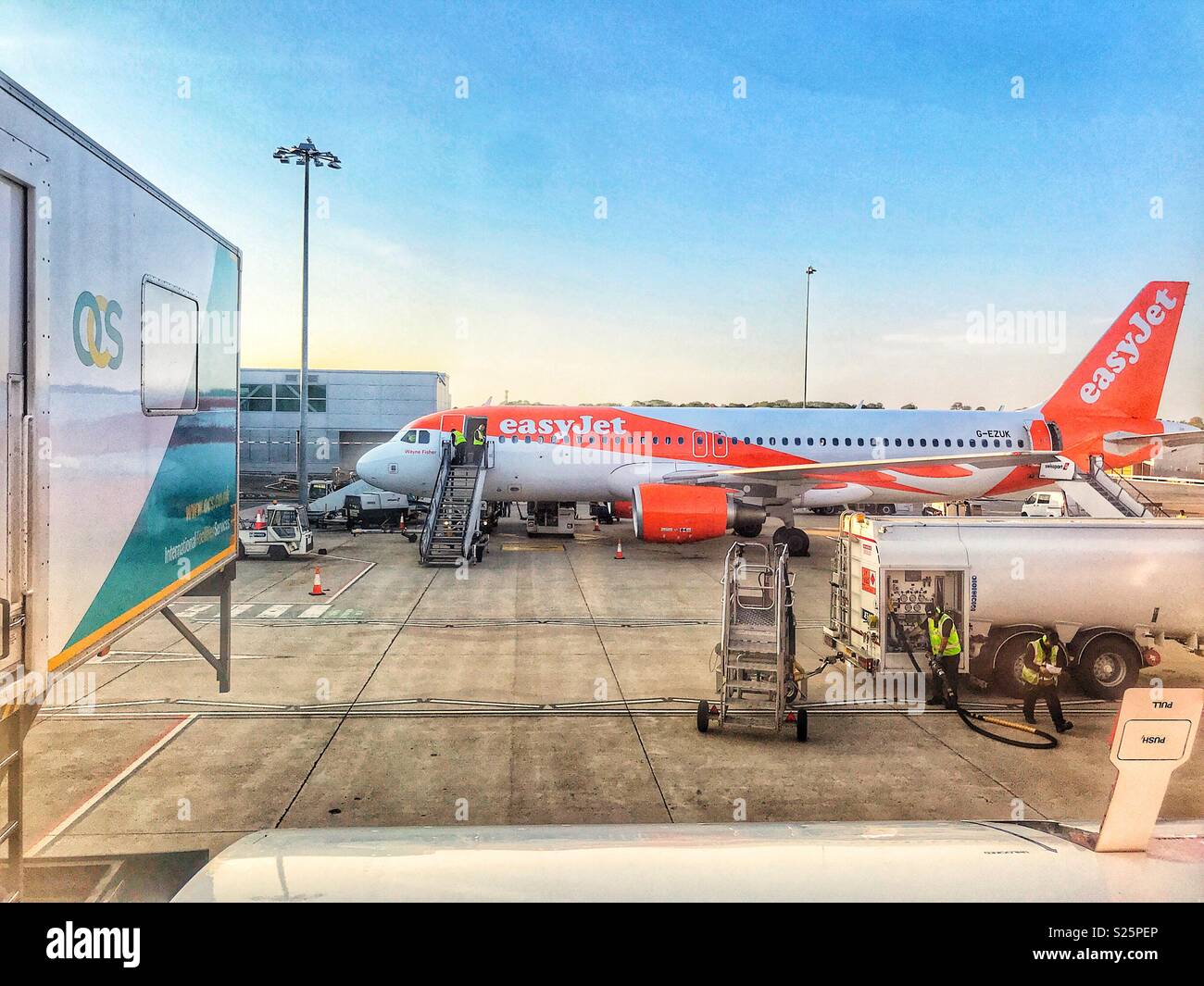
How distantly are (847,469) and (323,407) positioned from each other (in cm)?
3682

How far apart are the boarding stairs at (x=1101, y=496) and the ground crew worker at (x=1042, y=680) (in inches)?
300

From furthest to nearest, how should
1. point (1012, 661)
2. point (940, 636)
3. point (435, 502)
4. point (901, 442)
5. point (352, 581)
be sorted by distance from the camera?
point (901, 442) < point (435, 502) < point (352, 581) < point (1012, 661) < point (940, 636)

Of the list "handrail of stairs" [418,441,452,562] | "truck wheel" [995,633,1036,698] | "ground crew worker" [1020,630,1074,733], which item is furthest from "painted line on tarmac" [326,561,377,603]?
"ground crew worker" [1020,630,1074,733]

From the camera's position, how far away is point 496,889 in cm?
262

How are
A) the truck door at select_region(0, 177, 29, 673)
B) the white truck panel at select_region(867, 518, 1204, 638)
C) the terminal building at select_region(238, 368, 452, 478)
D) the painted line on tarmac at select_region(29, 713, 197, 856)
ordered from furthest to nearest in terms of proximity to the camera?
1. the terminal building at select_region(238, 368, 452, 478)
2. the white truck panel at select_region(867, 518, 1204, 638)
3. the painted line on tarmac at select_region(29, 713, 197, 856)
4. the truck door at select_region(0, 177, 29, 673)

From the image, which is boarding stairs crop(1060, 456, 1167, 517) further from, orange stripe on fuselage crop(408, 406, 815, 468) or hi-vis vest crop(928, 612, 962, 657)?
orange stripe on fuselage crop(408, 406, 815, 468)

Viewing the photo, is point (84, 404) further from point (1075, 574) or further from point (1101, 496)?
point (1101, 496)

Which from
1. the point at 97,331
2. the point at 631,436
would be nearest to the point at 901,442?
the point at 631,436

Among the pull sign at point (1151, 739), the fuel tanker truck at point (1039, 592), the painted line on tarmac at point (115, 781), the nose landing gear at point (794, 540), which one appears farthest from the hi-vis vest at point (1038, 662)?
the nose landing gear at point (794, 540)

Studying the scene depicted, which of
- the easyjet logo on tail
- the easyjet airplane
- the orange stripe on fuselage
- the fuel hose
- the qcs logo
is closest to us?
the qcs logo

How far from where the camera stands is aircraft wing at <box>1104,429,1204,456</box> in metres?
19.8

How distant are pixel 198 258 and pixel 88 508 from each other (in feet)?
9.91

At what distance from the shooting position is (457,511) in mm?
24703

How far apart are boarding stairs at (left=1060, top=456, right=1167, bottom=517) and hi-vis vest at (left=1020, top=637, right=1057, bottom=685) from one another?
776 centimetres
